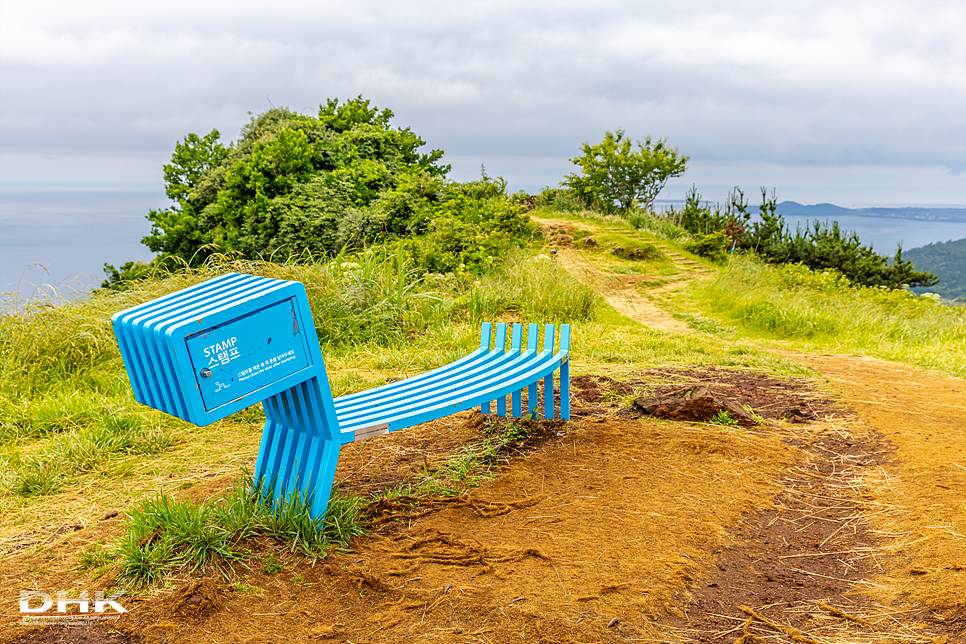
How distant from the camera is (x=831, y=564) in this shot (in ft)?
9.78

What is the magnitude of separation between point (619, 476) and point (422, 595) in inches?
59.3

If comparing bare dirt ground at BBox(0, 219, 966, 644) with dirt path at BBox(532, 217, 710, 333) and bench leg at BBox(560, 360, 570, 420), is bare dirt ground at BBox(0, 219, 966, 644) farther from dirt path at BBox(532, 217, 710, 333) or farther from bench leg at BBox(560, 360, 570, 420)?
dirt path at BBox(532, 217, 710, 333)

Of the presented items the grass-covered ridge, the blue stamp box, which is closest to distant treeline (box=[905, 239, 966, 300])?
the grass-covered ridge

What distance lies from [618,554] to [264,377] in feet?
5.32

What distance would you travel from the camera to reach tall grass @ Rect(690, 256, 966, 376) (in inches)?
301

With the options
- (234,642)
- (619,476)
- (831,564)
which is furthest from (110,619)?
(831,564)

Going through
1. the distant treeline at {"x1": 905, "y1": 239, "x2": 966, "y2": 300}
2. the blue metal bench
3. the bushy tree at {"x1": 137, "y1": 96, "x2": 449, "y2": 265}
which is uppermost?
the bushy tree at {"x1": 137, "y1": 96, "x2": 449, "y2": 265}

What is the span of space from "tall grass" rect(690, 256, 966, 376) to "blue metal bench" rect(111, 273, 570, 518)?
18.9 feet

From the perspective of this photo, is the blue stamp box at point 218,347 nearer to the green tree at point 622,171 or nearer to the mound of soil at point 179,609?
the mound of soil at point 179,609

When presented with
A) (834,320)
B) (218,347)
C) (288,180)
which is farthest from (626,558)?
(288,180)

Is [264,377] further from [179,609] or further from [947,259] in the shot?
[947,259]

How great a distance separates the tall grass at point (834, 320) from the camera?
7.64 meters

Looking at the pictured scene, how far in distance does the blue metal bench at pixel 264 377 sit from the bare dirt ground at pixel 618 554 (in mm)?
433

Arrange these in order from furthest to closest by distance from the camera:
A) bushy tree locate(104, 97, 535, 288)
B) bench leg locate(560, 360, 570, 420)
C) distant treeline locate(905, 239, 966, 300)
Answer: distant treeline locate(905, 239, 966, 300) → bushy tree locate(104, 97, 535, 288) → bench leg locate(560, 360, 570, 420)
